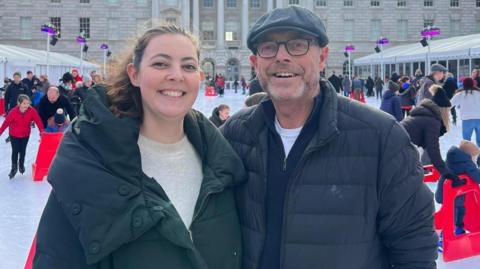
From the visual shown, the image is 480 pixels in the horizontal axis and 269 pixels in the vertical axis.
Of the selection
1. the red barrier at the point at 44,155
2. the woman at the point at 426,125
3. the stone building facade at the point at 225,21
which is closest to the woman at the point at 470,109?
the woman at the point at 426,125

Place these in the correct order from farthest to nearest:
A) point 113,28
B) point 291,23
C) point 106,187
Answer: point 113,28 → point 291,23 → point 106,187

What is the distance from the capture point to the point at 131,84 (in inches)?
82.7

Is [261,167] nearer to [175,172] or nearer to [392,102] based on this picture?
[175,172]

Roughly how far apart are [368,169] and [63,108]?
9.60 meters

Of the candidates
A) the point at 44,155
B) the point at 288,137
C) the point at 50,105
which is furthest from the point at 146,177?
the point at 50,105

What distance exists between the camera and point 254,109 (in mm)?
2369

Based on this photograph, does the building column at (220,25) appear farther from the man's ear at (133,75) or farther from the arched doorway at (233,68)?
the man's ear at (133,75)

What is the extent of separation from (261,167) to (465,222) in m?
4.30

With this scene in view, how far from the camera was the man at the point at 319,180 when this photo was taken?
205cm

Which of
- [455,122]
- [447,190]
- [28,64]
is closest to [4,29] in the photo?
[28,64]

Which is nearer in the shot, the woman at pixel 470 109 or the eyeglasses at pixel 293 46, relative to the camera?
the eyeglasses at pixel 293 46

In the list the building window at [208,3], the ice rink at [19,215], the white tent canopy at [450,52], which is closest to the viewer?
the ice rink at [19,215]

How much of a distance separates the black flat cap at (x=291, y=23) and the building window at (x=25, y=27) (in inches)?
2236

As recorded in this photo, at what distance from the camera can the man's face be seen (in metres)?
2.09
